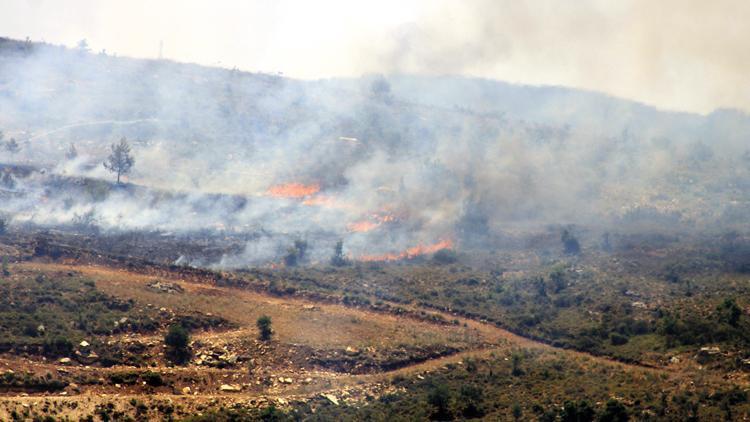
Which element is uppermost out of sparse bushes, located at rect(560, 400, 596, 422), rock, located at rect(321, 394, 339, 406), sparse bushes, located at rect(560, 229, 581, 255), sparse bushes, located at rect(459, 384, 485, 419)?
sparse bushes, located at rect(560, 229, 581, 255)

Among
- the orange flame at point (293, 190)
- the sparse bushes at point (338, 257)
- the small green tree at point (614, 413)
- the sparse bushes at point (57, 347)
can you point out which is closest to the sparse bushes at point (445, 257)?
the sparse bushes at point (338, 257)

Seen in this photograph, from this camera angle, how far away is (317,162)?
10088 cm

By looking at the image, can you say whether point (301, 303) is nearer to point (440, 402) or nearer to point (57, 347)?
point (440, 402)

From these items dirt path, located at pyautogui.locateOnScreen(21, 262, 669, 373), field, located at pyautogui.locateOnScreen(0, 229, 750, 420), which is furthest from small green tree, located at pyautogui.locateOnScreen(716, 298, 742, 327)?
dirt path, located at pyautogui.locateOnScreen(21, 262, 669, 373)

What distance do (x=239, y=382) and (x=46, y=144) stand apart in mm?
59842

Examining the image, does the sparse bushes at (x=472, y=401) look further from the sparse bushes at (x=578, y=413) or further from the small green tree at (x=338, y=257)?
the small green tree at (x=338, y=257)

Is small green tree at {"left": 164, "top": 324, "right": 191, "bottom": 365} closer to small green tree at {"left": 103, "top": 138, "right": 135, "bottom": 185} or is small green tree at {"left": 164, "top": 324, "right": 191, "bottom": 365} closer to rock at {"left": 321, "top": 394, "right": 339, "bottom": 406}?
rock at {"left": 321, "top": 394, "right": 339, "bottom": 406}

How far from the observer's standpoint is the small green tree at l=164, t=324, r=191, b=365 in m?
46.2

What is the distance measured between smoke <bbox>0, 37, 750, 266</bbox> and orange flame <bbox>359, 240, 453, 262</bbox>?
1.22 feet

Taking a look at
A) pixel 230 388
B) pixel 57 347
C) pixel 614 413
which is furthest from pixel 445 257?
pixel 57 347

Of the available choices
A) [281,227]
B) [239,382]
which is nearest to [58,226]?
[281,227]

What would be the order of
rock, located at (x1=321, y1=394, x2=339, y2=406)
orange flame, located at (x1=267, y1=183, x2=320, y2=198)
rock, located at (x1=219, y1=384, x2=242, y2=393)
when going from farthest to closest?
orange flame, located at (x1=267, y1=183, x2=320, y2=198) < rock, located at (x1=219, y1=384, x2=242, y2=393) < rock, located at (x1=321, y1=394, x2=339, y2=406)

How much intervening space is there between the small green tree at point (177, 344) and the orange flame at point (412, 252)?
102 feet

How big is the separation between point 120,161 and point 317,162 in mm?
22757
